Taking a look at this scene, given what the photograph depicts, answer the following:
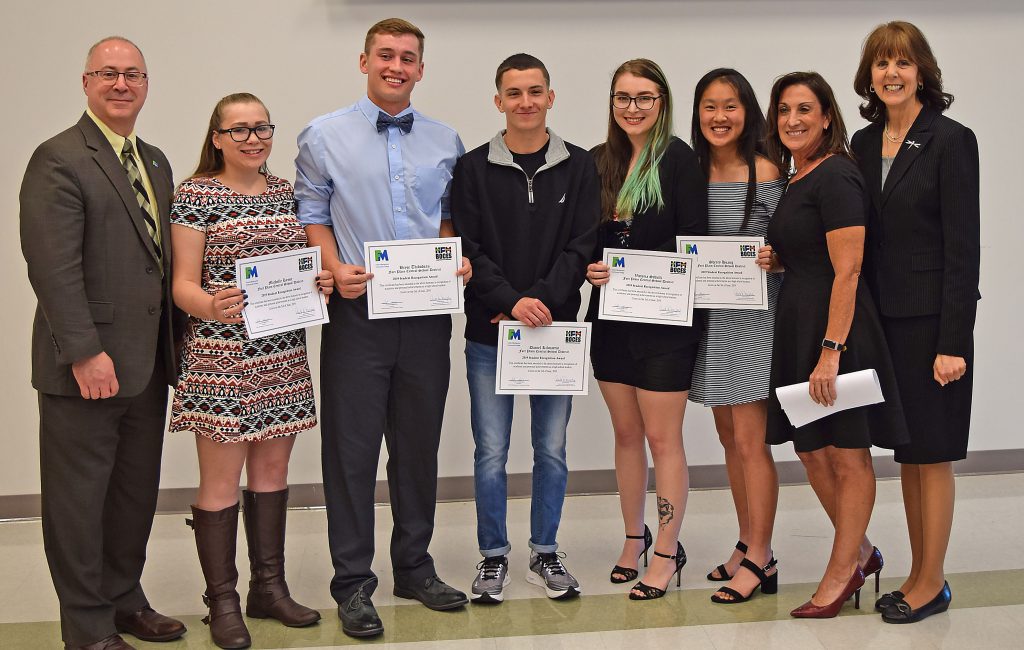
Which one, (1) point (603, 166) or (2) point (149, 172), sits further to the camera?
(1) point (603, 166)

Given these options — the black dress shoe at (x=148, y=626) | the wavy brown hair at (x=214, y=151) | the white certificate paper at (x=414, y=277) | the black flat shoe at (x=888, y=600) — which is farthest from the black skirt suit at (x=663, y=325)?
the black dress shoe at (x=148, y=626)

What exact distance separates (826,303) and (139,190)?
6.63 ft

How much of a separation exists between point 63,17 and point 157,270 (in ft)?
6.17

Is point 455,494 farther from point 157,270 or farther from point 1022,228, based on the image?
point 1022,228

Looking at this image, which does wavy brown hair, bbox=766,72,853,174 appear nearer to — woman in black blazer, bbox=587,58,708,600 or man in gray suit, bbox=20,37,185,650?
woman in black blazer, bbox=587,58,708,600


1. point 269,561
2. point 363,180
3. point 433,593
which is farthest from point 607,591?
point 363,180

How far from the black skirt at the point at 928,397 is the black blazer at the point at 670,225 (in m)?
0.62

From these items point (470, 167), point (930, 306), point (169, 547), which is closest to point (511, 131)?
point (470, 167)

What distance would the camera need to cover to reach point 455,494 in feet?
14.7

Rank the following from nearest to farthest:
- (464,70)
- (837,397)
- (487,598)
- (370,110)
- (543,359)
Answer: (837,397) → (370,110) → (543,359) → (487,598) → (464,70)

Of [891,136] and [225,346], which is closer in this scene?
[225,346]

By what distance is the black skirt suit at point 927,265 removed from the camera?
113 inches

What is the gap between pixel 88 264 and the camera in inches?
106

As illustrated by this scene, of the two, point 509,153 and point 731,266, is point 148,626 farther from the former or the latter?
point 731,266
